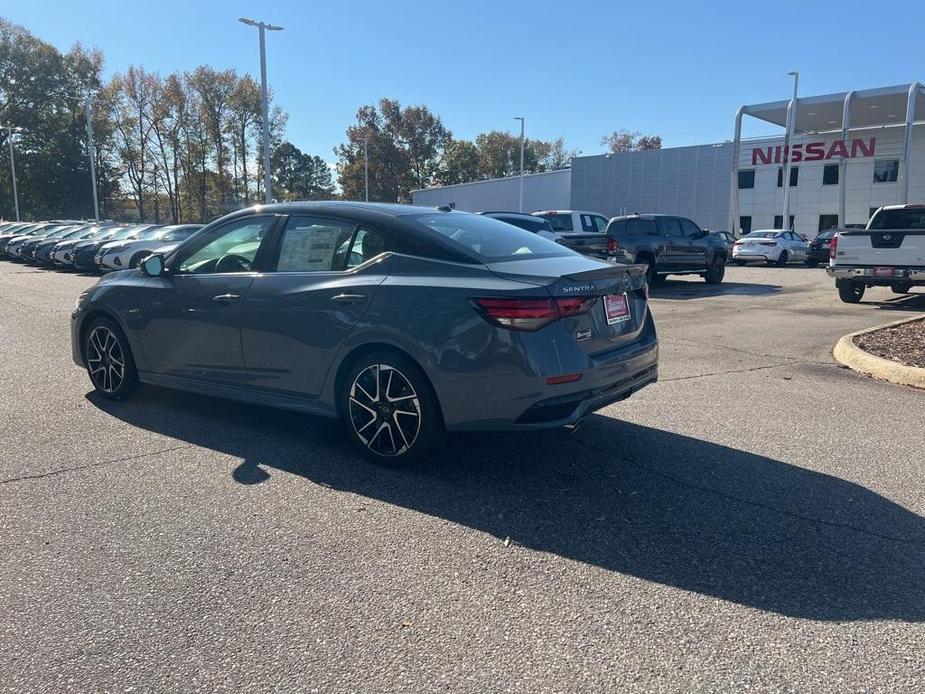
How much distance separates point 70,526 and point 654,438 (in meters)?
3.69

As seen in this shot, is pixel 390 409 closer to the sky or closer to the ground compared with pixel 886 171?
closer to the ground

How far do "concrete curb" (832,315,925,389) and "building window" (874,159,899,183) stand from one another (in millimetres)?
36877

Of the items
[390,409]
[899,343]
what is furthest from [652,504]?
[899,343]

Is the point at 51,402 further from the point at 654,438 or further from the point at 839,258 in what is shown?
the point at 839,258

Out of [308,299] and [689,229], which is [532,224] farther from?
[308,299]

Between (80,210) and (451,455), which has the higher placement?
(80,210)

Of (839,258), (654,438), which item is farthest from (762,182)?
(654,438)

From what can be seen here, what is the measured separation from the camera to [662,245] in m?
17.5

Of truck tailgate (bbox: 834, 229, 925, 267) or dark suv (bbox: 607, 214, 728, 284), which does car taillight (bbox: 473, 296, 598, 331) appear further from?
dark suv (bbox: 607, 214, 728, 284)

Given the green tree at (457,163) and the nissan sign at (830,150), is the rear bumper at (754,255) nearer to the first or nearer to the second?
the nissan sign at (830,150)

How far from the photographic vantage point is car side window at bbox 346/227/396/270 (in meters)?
4.59

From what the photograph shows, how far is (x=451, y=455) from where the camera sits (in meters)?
4.79

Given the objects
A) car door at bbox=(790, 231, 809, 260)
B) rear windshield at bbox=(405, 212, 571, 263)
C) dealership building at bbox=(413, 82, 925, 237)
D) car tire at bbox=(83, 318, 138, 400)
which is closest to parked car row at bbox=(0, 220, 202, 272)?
car tire at bbox=(83, 318, 138, 400)

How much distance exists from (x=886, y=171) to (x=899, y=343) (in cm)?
3709
